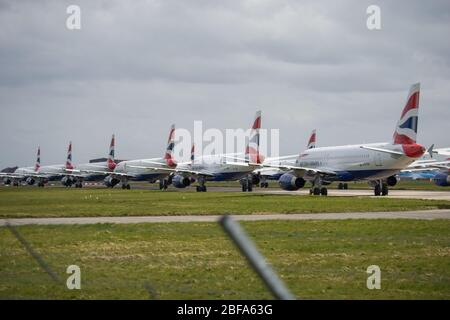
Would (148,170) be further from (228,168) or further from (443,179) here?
(443,179)

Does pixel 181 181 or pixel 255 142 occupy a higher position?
pixel 255 142

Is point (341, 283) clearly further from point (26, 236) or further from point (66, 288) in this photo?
point (26, 236)

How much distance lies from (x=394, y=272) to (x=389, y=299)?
3215 millimetres

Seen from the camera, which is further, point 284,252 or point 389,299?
point 284,252

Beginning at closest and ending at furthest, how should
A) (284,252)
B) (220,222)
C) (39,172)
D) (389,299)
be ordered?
(220,222) < (389,299) < (284,252) < (39,172)

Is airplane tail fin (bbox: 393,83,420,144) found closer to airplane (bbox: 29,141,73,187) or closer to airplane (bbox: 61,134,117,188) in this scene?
airplane (bbox: 61,134,117,188)

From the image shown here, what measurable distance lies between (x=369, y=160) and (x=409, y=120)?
211 inches

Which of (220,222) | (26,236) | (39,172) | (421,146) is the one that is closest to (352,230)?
(26,236)

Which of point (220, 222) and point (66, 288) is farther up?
point (220, 222)

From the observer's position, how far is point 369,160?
62844 mm

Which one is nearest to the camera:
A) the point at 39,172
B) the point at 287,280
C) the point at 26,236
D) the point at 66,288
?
the point at 66,288

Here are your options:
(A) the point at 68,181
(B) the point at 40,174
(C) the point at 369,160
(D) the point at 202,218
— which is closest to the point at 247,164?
(C) the point at 369,160

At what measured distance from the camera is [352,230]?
83.6 ft

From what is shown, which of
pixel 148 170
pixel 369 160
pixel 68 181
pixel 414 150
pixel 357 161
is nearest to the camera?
pixel 414 150
